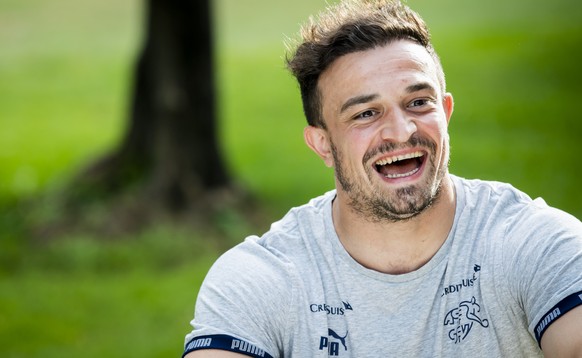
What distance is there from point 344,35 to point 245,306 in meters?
1.00

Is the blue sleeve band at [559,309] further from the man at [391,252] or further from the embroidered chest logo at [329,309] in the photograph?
the embroidered chest logo at [329,309]

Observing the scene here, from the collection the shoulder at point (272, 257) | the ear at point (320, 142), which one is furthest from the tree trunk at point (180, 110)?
the shoulder at point (272, 257)

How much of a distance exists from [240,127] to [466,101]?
305 cm

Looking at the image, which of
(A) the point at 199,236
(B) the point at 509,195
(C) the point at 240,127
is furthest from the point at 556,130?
(B) the point at 509,195

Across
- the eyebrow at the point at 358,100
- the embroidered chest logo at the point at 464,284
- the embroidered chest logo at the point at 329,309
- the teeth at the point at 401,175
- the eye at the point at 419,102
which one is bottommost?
the embroidered chest logo at the point at 329,309

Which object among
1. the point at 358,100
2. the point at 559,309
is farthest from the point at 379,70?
the point at 559,309

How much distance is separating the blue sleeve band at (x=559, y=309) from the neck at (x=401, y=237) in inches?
19.9

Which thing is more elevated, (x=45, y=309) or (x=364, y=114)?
(x=45, y=309)

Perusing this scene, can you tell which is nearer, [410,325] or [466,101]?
[410,325]

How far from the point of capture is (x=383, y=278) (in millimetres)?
3385

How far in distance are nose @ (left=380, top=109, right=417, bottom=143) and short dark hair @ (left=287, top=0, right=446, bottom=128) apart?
288 mm

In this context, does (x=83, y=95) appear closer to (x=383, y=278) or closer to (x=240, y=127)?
(x=240, y=127)

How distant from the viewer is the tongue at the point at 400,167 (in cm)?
343

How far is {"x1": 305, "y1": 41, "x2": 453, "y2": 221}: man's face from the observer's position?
3.36 m
